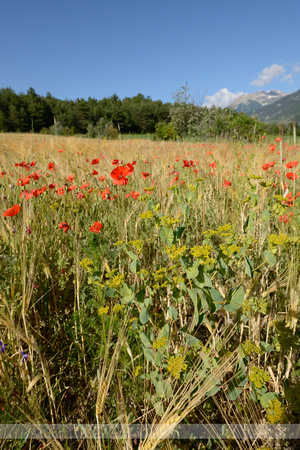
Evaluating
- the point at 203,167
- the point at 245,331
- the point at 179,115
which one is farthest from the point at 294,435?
the point at 179,115

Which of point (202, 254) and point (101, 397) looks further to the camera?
point (202, 254)

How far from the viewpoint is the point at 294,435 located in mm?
633

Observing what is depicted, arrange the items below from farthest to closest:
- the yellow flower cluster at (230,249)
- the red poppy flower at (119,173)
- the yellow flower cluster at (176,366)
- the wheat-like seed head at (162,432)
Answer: the red poppy flower at (119,173) → the yellow flower cluster at (230,249) → the yellow flower cluster at (176,366) → the wheat-like seed head at (162,432)

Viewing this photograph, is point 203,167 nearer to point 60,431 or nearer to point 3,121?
point 60,431

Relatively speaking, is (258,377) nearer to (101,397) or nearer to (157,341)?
(157,341)

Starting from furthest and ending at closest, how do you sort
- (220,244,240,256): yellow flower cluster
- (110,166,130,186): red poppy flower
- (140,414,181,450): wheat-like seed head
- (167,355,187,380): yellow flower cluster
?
(110,166,130,186): red poppy flower
(220,244,240,256): yellow flower cluster
(167,355,187,380): yellow flower cluster
(140,414,181,450): wheat-like seed head

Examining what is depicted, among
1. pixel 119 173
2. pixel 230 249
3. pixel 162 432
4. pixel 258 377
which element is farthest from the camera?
pixel 119 173

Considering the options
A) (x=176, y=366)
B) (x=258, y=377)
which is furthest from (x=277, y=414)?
(x=176, y=366)

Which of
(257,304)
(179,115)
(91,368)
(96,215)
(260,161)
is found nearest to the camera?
(257,304)

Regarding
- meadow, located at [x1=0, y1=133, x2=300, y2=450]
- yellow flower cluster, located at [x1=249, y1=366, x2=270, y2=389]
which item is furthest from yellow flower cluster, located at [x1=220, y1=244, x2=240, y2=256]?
yellow flower cluster, located at [x1=249, y1=366, x2=270, y2=389]

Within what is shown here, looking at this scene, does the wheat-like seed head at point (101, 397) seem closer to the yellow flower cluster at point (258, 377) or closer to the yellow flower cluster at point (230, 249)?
the yellow flower cluster at point (258, 377)

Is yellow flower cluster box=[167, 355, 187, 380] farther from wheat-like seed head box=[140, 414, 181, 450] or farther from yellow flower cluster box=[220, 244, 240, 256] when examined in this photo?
yellow flower cluster box=[220, 244, 240, 256]

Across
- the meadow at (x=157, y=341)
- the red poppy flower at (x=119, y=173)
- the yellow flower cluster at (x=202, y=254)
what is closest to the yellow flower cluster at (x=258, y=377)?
the meadow at (x=157, y=341)

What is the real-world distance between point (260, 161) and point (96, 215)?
135cm
